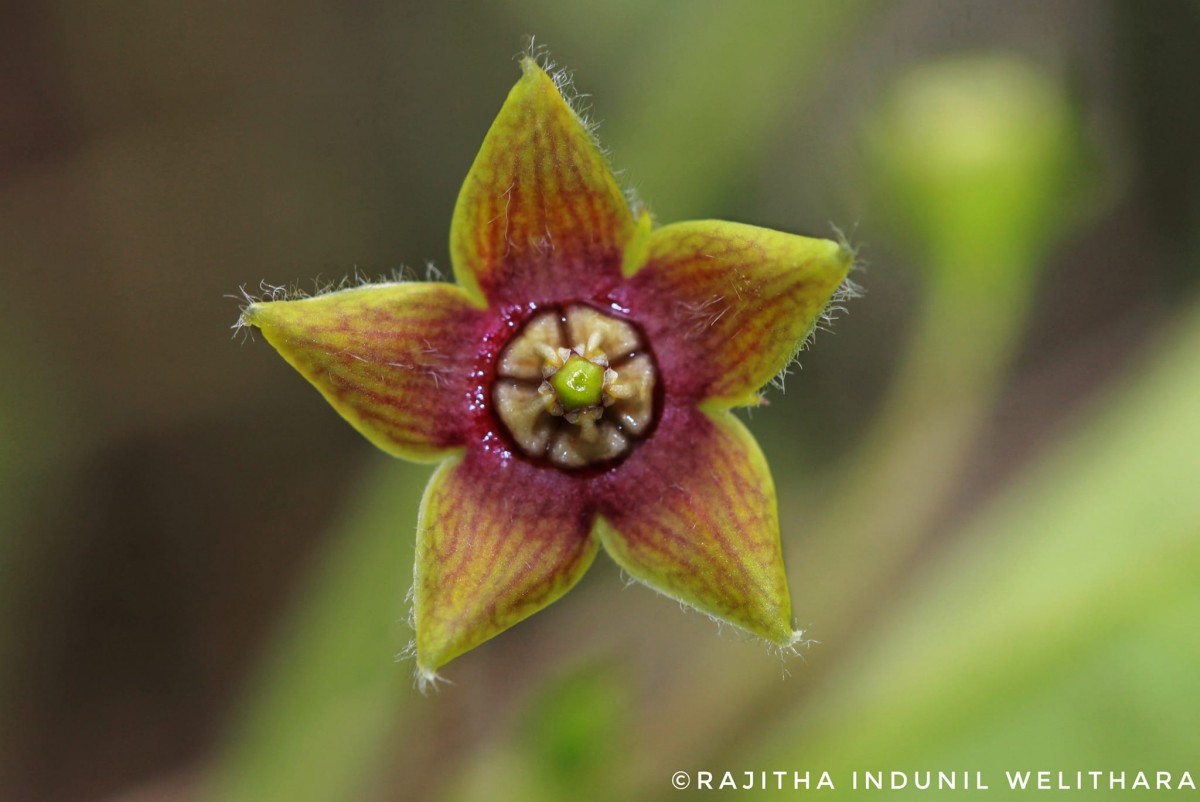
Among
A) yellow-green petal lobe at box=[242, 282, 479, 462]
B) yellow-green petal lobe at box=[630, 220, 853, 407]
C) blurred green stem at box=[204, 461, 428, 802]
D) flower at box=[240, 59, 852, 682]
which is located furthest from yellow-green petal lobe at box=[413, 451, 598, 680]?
blurred green stem at box=[204, 461, 428, 802]

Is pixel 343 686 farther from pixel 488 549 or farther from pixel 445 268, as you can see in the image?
pixel 488 549

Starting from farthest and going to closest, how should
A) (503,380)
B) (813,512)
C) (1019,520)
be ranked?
(813,512) → (1019,520) → (503,380)

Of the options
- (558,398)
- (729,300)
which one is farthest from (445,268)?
(729,300)

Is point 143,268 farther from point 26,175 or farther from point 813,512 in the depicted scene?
point 813,512

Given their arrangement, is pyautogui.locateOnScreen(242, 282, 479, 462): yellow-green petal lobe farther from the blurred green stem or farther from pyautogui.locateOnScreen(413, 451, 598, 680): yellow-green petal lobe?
the blurred green stem

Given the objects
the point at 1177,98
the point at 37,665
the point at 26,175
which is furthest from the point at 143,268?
the point at 1177,98

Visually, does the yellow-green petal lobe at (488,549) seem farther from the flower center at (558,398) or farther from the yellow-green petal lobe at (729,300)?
the yellow-green petal lobe at (729,300)
